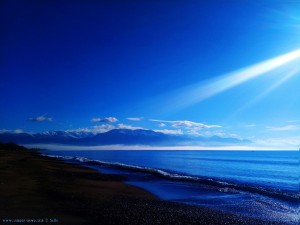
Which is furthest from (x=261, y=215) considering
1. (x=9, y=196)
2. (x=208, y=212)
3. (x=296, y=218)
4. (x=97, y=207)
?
(x=9, y=196)

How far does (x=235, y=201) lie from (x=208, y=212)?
5.49 metres

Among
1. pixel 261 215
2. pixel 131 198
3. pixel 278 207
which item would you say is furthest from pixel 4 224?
pixel 278 207

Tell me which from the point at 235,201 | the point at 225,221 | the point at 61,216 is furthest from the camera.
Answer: the point at 235,201

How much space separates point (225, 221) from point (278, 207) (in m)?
7.18

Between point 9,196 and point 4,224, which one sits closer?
point 4,224

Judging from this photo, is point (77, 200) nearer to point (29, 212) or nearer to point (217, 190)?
point (29, 212)

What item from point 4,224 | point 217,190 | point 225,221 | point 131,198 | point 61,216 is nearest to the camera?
point 4,224

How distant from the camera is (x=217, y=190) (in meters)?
25.7

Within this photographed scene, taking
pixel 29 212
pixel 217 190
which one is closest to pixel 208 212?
pixel 29 212

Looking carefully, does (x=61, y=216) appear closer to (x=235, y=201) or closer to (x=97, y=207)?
(x=97, y=207)

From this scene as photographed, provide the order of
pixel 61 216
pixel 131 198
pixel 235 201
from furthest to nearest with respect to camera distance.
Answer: pixel 235 201 < pixel 131 198 < pixel 61 216

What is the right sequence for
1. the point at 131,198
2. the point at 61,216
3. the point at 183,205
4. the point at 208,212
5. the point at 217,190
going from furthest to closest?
1. the point at 217,190
2. the point at 131,198
3. the point at 183,205
4. the point at 208,212
5. the point at 61,216

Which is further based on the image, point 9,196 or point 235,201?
point 235,201

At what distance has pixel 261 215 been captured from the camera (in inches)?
651
